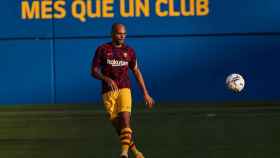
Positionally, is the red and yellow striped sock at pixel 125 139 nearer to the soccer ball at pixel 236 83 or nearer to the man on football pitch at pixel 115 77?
the man on football pitch at pixel 115 77

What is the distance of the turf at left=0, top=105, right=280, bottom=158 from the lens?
12.1 meters

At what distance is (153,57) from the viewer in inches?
835

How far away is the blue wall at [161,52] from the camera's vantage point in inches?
832

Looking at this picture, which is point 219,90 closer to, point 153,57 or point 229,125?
point 153,57

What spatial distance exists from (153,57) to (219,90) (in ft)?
6.26

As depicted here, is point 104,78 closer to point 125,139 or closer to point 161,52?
point 125,139

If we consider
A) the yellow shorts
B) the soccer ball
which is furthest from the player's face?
the soccer ball

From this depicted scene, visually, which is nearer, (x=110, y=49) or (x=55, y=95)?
(x=110, y=49)

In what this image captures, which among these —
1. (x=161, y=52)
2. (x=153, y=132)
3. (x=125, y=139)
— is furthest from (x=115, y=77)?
(x=161, y=52)

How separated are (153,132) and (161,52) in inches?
257

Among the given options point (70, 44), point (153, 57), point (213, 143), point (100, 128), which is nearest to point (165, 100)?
point (153, 57)

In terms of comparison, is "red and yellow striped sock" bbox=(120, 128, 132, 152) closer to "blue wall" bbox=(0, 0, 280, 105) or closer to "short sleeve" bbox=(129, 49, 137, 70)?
"short sleeve" bbox=(129, 49, 137, 70)

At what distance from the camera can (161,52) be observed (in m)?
21.2

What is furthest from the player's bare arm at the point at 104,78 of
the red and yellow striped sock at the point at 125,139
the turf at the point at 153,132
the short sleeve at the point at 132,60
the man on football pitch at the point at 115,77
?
the turf at the point at 153,132
